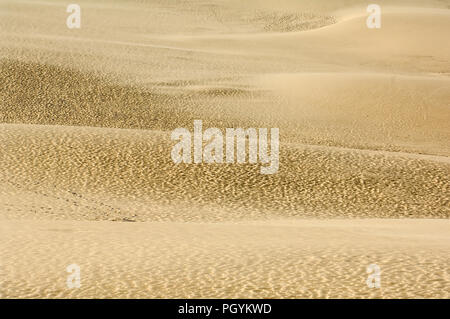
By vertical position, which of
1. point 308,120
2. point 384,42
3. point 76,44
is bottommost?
point 308,120

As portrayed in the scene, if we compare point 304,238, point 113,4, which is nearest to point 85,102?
point 304,238

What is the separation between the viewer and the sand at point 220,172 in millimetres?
4461

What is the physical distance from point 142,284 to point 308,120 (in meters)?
10.4

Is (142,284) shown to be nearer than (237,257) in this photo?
Yes

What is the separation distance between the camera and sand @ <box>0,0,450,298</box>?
446cm

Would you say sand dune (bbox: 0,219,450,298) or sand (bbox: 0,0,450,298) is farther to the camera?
sand (bbox: 0,0,450,298)

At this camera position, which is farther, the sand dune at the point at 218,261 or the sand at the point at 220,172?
the sand at the point at 220,172

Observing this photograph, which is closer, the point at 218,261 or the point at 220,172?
the point at 218,261

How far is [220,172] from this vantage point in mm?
9398

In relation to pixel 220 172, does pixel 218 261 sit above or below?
below

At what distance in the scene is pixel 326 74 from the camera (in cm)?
1716

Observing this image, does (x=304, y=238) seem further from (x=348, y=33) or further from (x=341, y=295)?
(x=348, y=33)
